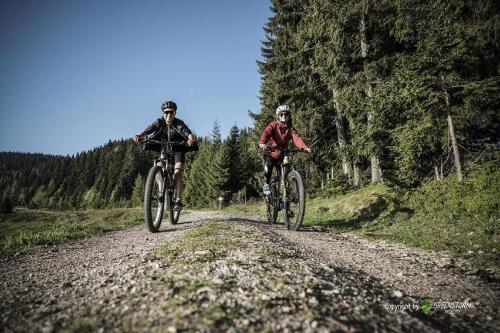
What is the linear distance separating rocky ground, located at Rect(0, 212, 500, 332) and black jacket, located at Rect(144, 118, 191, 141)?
3.64m

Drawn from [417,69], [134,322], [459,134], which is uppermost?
[417,69]

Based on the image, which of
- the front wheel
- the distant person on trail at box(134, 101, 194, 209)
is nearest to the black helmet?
the distant person on trail at box(134, 101, 194, 209)

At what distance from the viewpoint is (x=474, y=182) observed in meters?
9.12

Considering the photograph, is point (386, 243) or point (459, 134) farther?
point (459, 134)

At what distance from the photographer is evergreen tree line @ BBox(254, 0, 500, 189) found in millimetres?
9914

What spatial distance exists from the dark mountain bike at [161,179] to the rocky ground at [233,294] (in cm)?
237

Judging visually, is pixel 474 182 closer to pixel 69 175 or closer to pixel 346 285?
pixel 346 285

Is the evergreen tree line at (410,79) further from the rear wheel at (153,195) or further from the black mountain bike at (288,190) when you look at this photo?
the rear wheel at (153,195)

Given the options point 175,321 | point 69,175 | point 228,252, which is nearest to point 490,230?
point 228,252

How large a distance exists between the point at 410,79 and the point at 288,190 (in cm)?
697

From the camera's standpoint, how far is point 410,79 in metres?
9.95

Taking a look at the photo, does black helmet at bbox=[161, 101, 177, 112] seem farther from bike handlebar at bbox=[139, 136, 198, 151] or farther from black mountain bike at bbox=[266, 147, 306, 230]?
black mountain bike at bbox=[266, 147, 306, 230]

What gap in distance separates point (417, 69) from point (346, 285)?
10.3 m

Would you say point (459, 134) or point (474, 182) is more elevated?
point (459, 134)
